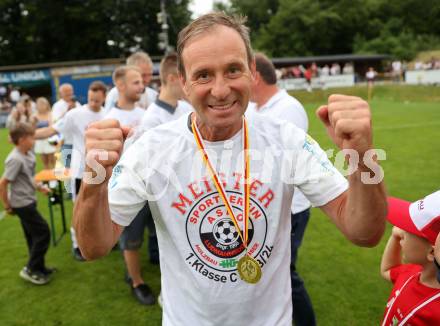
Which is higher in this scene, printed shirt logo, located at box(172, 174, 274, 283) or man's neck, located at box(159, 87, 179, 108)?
man's neck, located at box(159, 87, 179, 108)

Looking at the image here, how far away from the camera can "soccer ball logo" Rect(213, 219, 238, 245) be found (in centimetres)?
176

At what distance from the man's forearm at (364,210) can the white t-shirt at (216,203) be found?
0.66 ft

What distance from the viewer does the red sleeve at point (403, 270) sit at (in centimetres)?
226

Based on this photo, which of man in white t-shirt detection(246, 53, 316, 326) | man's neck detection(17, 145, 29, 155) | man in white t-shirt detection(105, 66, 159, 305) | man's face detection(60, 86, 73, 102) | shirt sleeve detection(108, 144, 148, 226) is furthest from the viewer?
man's face detection(60, 86, 73, 102)

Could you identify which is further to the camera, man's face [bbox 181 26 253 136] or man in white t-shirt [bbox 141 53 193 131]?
man in white t-shirt [bbox 141 53 193 131]

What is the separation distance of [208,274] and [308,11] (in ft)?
193

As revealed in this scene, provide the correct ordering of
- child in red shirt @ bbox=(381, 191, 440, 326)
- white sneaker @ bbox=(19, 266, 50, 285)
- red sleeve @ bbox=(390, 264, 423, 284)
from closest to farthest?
child in red shirt @ bbox=(381, 191, 440, 326) → red sleeve @ bbox=(390, 264, 423, 284) → white sneaker @ bbox=(19, 266, 50, 285)

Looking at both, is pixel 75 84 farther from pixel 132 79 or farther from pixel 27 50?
pixel 132 79

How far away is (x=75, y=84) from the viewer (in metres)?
27.2

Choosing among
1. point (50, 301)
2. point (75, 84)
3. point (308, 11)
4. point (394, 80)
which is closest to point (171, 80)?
point (50, 301)

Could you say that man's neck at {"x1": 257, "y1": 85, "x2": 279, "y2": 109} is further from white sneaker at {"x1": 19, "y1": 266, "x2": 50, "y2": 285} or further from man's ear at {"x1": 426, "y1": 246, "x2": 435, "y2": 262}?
white sneaker at {"x1": 19, "y1": 266, "x2": 50, "y2": 285}

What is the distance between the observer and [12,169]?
443cm

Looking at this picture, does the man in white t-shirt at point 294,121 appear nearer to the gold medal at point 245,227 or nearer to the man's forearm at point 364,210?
the gold medal at point 245,227

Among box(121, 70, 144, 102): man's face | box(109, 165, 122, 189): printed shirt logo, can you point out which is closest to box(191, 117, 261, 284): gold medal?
box(109, 165, 122, 189): printed shirt logo
